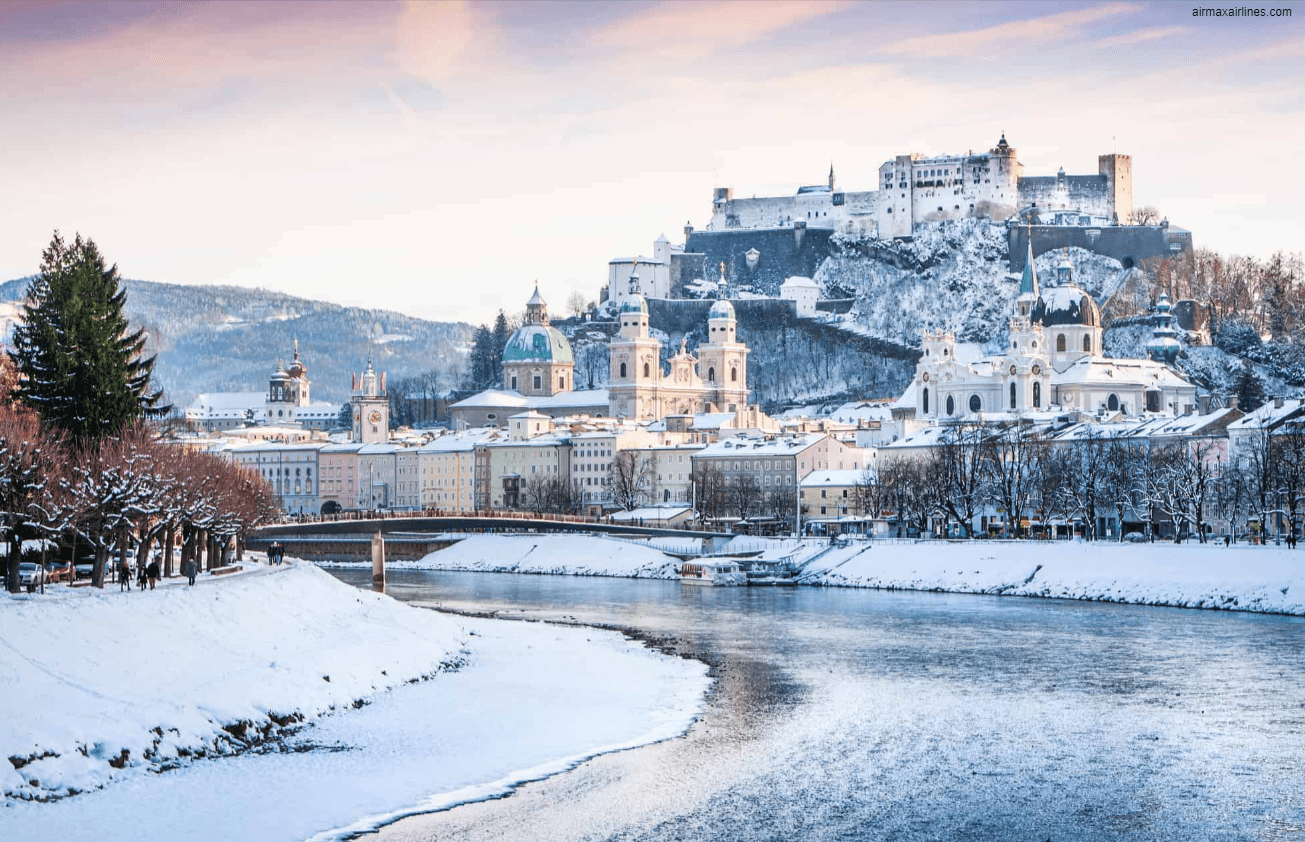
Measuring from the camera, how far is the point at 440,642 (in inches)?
1549

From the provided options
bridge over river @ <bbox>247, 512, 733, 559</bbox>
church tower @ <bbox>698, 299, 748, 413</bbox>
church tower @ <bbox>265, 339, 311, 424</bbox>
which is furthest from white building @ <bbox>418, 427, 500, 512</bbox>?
church tower @ <bbox>265, 339, 311, 424</bbox>

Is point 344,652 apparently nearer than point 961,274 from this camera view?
Yes

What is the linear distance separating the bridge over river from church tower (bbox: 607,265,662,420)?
48.9m

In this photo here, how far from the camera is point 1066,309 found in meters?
124

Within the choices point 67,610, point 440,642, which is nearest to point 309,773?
point 67,610

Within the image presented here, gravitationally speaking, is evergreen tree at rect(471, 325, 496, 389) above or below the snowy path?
above

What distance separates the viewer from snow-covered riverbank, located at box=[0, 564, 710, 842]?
71.5ft

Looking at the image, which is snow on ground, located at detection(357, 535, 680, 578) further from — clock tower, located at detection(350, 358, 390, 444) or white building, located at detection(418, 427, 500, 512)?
clock tower, located at detection(350, 358, 390, 444)

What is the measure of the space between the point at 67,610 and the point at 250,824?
7.86 metres

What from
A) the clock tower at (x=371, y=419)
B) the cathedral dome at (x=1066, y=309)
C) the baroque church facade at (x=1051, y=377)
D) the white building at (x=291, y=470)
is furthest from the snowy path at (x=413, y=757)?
the clock tower at (x=371, y=419)

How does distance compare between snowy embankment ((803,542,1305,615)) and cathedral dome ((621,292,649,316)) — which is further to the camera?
cathedral dome ((621,292,649,316))

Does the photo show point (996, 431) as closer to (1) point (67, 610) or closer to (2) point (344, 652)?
(2) point (344, 652)

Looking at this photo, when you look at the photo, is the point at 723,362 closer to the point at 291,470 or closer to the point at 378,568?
the point at 291,470

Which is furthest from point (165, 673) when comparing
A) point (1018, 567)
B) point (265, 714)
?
point (1018, 567)
